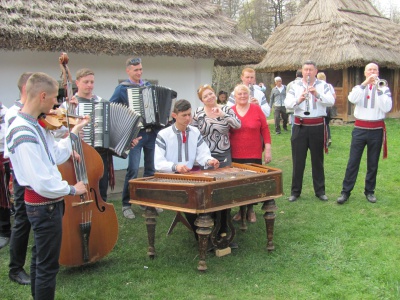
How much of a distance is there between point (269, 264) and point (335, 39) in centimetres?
1355

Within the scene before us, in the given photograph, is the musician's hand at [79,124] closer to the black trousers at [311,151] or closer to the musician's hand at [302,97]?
the musician's hand at [302,97]

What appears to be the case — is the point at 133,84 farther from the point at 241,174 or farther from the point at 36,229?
the point at 36,229

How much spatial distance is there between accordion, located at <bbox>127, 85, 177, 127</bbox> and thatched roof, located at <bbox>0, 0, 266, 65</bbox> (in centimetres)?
174

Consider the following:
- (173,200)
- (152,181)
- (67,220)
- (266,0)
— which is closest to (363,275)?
(173,200)

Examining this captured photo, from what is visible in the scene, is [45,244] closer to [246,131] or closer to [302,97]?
[246,131]

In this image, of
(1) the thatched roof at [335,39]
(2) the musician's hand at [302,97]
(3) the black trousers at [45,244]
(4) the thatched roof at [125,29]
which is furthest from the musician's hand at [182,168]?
(1) the thatched roof at [335,39]

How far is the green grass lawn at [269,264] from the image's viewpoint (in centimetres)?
363

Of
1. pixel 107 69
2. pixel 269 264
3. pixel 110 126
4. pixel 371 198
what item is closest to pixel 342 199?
pixel 371 198

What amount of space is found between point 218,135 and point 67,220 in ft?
6.54

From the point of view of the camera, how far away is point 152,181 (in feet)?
13.5

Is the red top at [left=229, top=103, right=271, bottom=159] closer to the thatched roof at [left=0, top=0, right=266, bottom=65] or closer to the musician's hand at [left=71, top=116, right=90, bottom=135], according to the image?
the musician's hand at [left=71, top=116, right=90, bottom=135]

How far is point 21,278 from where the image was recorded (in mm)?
3811

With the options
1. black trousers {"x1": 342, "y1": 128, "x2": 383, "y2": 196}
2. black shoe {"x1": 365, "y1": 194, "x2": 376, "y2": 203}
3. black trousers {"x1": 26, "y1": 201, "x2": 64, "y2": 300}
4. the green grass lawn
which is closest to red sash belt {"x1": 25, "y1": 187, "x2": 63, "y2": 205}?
black trousers {"x1": 26, "y1": 201, "x2": 64, "y2": 300}

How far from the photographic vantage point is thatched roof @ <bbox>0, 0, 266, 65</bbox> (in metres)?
6.20
